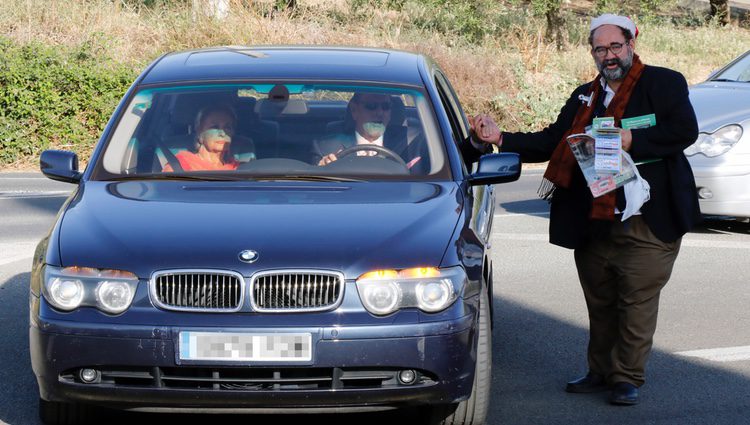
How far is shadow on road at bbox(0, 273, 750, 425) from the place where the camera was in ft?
18.5

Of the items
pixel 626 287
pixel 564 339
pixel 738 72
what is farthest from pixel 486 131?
pixel 738 72

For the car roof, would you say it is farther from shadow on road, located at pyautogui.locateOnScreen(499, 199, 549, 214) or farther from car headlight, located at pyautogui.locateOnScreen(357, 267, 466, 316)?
Result: shadow on road, located at pyautogui.locateOnScreen(499, 199, 549, 214)

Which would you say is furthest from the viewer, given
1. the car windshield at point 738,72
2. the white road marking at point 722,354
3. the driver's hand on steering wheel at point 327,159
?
the car windshield at point 738,72

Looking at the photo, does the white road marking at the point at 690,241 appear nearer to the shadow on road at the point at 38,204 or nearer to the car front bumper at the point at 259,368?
the shadow on road at the point at 38,204

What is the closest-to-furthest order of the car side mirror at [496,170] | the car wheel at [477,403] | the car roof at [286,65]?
1. the car wheel at [477,403]
2. the car side mirror at [496,170]
3. the car roof at [286,65]

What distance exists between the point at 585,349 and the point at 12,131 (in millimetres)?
13579

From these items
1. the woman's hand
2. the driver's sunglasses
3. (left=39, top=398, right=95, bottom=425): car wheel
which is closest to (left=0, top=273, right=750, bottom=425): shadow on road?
(left=39, top=398, right=95, bottom=425): car wheel

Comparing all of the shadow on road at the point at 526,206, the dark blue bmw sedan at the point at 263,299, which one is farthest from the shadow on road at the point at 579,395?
the shadow on road at the point at 526,206

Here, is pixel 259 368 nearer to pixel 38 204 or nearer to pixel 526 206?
pixel 526 206

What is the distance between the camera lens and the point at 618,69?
582cm

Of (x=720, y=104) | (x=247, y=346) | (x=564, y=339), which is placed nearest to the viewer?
(x=247, y=346)

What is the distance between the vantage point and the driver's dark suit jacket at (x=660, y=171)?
5.77 metres

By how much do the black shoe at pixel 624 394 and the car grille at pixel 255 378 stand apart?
159cm

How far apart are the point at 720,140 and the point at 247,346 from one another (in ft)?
23.9
